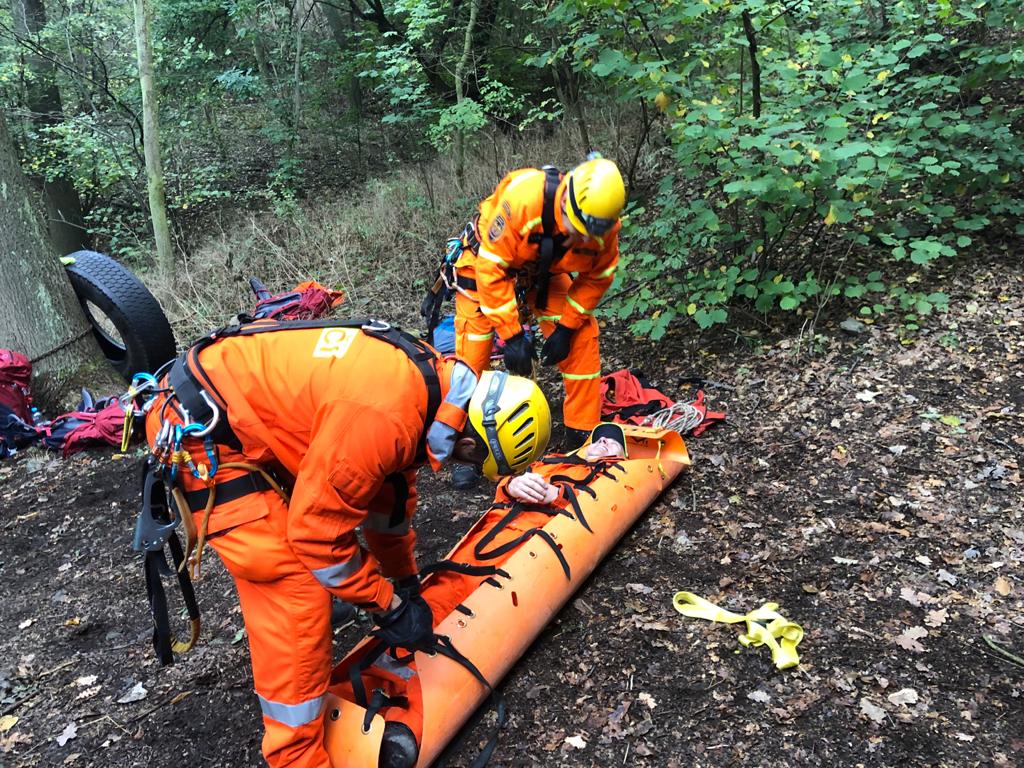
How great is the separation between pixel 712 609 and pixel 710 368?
2.64 metres

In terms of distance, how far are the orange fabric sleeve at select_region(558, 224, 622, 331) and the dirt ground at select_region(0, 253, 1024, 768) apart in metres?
1.24

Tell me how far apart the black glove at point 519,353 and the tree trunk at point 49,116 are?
30.2ft

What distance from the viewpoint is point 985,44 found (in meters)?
5.56

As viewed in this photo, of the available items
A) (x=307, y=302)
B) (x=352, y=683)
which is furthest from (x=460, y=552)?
(x=307, y=302)

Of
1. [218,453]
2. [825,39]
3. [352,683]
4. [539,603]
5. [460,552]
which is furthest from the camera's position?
[825,39]

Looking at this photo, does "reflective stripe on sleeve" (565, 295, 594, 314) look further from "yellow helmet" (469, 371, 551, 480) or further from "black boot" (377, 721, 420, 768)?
"black boot" (377, 721, 420, 768)

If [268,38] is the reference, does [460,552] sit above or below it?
below

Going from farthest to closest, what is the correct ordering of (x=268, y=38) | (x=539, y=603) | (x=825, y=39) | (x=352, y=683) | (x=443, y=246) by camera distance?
(x=268, y=38)
(x=443, y=246)
(x=825, y=39)
(x=539, y=603)
(x=352, y=683)

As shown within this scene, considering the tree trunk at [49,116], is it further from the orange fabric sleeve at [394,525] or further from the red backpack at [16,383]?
the orange fabric sleeve at [394,525]

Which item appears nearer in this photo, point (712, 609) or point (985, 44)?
point (712, 609)

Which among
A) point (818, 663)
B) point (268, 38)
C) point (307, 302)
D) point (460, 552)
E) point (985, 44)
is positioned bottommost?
point (818, 663)

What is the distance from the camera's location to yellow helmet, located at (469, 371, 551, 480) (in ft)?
7.22

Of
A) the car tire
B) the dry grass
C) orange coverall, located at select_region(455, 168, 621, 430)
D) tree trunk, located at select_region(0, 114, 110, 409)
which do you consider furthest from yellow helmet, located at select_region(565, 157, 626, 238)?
tree trunk, located at select_region(0, 114, 110, 409)

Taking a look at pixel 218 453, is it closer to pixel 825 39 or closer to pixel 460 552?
pixel 460 552
